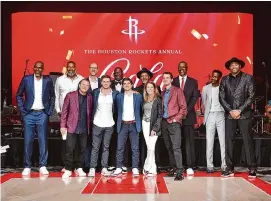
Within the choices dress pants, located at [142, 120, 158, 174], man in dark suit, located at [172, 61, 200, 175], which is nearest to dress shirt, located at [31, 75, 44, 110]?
dress pants, located at [142, 120, 158, 174]

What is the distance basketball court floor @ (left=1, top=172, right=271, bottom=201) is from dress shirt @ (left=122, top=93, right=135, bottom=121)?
2.78 ft

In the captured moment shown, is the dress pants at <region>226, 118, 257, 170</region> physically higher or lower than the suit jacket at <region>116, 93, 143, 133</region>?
lower

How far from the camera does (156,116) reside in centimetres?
618

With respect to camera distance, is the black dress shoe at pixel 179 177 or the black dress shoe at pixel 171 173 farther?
the black dress shoe at pixel 171 173

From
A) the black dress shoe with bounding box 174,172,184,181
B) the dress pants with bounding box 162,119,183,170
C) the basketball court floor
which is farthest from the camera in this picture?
the dress pants with bounding box 162,119,183,170

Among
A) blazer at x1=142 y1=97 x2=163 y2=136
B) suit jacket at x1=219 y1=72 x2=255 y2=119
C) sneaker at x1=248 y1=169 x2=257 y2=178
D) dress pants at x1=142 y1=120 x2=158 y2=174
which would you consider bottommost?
sneaker at x1=248 y1=169 x2=257 y2=178

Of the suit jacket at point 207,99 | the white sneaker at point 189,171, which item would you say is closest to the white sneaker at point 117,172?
the white sneaker at point 189,171

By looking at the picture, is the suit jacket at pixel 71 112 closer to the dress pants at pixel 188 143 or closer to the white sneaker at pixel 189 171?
the dress pants at pixel 188 143

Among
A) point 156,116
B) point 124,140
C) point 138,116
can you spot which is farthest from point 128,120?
point 156,116

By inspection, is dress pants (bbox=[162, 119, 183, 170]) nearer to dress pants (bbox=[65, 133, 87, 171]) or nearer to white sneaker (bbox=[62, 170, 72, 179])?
dress pants (bbox=[65, 133, 87, 171])

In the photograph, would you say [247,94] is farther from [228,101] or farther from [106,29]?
[106,29]

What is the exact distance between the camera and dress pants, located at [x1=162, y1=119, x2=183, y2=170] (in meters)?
5.98

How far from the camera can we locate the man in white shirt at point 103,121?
621cm

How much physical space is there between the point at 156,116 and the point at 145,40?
10.8ft
